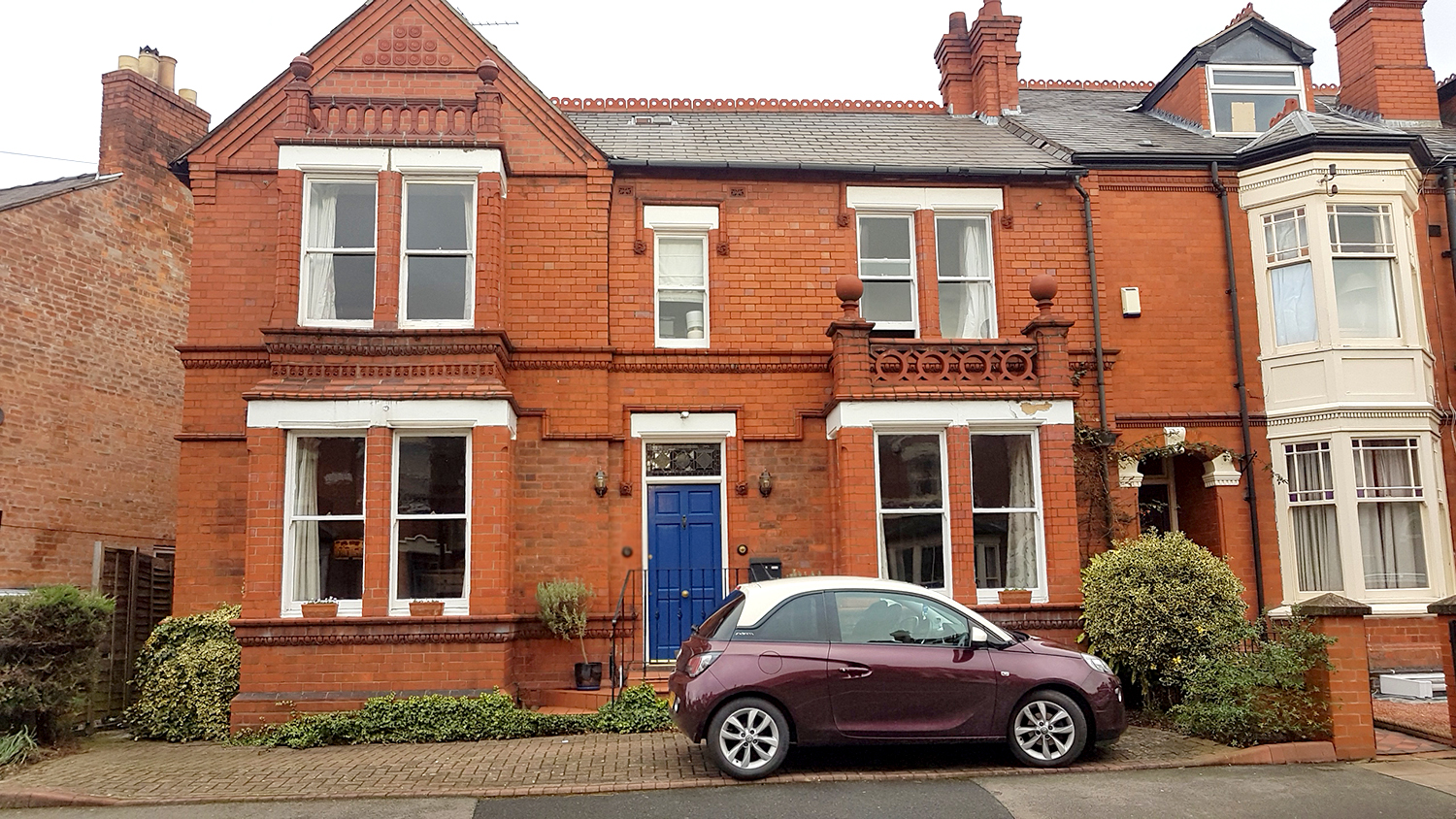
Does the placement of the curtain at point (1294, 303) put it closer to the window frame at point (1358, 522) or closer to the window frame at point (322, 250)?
the window frame at point (1358, 522)

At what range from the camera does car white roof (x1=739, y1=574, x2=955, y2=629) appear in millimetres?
8688

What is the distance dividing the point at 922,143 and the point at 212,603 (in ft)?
36.7

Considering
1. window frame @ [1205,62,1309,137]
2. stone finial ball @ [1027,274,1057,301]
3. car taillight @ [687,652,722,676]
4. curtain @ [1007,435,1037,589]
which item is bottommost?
car taillight @ [687,652,722,676]

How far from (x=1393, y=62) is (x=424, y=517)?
15.9 meters

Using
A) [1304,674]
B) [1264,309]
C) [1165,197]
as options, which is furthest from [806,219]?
[1304,674]

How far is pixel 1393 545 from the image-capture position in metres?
13.5

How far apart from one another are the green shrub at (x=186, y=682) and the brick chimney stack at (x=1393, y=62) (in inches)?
700

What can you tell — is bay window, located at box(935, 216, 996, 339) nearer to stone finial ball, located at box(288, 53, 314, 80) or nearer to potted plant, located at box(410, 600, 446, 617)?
potted plant, located at box(410, 600, 446, 617)

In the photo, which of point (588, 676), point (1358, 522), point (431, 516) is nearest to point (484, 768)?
point (588, 676)

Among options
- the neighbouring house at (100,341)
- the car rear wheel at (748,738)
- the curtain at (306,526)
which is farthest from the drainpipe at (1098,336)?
the neighbouring house at (100,341)

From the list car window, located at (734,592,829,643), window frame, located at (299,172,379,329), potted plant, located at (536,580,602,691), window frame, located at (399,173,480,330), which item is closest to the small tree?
potted plant, located at (536,580,602,691)

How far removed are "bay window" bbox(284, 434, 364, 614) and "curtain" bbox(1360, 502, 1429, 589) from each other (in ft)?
40.4

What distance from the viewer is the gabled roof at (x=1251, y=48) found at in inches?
634

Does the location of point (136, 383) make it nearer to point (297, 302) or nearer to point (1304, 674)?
point (297, 302)
